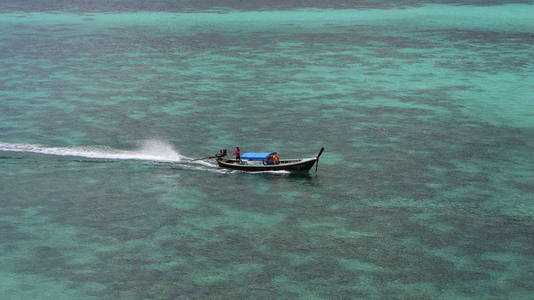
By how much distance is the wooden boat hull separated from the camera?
4398cm

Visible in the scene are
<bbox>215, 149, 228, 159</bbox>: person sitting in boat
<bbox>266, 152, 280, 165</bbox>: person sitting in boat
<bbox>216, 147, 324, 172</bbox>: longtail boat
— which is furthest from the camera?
<bbox>215, 149, 228, 159</bbox>: person sitting in boat

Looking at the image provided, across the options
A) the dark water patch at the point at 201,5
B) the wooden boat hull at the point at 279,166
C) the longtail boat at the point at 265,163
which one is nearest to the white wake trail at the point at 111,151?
the wooden boat hull at the point at 279,166

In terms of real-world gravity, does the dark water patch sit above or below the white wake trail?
above

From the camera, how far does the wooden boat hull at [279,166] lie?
4398 centimetres

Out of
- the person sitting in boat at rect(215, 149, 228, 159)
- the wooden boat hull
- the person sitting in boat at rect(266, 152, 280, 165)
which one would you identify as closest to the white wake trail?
the person sitting in boat at rect(215, 149, 228, 159)

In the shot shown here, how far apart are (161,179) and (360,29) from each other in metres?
80.5

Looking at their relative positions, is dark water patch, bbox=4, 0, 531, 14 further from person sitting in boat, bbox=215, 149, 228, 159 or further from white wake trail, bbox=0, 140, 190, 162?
person sitting in boat, bbox=215, 149, 228, 159

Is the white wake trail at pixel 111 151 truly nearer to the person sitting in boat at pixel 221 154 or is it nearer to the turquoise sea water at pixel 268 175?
the turquoise sea water at pixel 268 175

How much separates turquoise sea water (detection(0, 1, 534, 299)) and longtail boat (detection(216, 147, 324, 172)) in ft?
2.06

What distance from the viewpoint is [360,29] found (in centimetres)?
11788

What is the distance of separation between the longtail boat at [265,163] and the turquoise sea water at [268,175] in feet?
2.06

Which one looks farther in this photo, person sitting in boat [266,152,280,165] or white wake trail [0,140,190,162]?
white wake trail [0,140,190,162]

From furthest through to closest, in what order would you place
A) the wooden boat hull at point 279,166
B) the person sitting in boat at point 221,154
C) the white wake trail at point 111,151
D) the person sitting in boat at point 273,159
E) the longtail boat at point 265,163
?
1. the white wake trail at point 111,151
2. the person sitting in boat at point 221,154
3. the person sitting in boat at point 273,159
4. the longtail boat at point 265,163
5. the wooden boat hull at point 279,166

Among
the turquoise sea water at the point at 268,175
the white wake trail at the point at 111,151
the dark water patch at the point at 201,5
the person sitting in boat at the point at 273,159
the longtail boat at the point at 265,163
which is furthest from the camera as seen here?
the dark water patch at the point at 201,5
